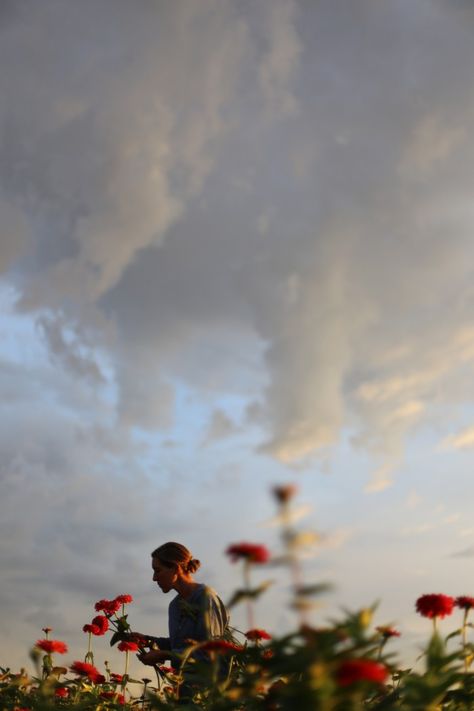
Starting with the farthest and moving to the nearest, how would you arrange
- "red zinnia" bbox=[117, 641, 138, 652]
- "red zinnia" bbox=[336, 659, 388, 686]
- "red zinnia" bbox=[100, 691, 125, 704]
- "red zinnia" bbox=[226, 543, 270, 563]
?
"red zinnia" bbox=[117, 641, 138, 652]
"red zinnia" bbox=[100, 691, 125, 704]
"red zinnia" bbox=[226, 543, 270, 563]
"red zinnia" bbox=[336, 659, 388, 686]

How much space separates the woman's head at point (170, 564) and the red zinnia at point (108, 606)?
40cm

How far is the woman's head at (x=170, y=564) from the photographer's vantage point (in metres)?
6.65

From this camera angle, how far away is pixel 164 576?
6641mm

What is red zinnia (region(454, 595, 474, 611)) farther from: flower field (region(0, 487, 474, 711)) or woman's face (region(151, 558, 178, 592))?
woman's face (region(151, 558, 178, 592))

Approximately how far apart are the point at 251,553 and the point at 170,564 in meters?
4.23

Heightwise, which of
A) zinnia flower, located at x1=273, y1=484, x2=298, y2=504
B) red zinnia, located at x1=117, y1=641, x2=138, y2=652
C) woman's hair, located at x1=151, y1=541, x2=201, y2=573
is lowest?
zinnia flower, located at x1=273, y1=484, x2=298, y2=504

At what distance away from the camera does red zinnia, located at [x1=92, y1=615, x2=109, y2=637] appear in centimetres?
659

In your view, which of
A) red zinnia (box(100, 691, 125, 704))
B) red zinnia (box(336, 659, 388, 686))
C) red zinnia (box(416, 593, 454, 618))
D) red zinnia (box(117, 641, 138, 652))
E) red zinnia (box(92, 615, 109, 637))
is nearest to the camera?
red zinnia (box(336, 659, 388, 686))

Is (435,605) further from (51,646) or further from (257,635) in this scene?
(51,646)

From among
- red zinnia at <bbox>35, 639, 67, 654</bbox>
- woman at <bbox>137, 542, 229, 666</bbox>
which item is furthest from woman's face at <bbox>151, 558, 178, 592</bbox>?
red zinnia at <bbox>35, 639, 67, 654</bbox>

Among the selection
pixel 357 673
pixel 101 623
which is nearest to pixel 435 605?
pixel 357 673

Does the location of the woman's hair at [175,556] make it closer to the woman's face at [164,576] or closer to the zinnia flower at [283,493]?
the woman's face at [164,576]

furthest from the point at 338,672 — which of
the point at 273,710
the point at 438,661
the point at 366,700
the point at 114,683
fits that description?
the point at 114,683

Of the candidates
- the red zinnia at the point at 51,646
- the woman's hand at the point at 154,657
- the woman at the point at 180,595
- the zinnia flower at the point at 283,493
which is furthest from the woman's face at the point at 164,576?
the zinnia flower at the point at 283,493
